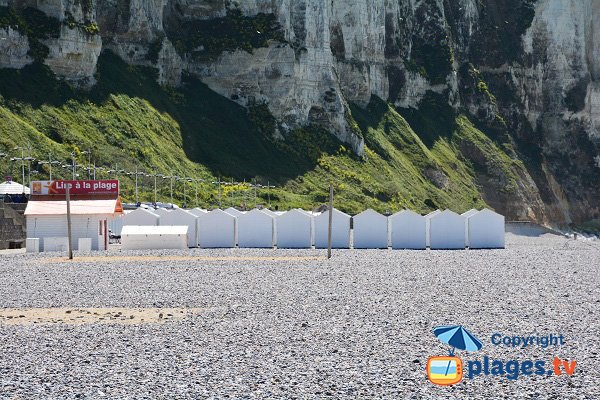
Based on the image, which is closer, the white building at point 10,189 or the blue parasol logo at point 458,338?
the blue parasol logo at point 458,338

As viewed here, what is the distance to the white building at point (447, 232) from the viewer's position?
179 ft

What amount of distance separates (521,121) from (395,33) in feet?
72.4

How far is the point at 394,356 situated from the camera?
17.7 meters

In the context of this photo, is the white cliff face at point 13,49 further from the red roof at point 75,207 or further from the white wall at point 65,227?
the white wall at point 65,227

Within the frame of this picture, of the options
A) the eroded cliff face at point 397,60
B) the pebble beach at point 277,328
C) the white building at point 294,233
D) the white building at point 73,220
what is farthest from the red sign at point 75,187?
the eroded cliff face at point 397,60

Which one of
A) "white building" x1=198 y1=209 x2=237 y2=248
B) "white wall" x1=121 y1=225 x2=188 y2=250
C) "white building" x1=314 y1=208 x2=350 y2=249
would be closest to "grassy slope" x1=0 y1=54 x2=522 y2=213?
"white wall" x1=121 y1=225 x2=188 y2=250

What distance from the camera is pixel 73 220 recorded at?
5047cm

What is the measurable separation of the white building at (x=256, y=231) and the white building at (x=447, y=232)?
27.8 ft

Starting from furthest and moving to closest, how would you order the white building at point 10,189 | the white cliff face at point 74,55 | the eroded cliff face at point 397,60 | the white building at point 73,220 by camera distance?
the eroded cliff face at point 397,60 < the white cliff face at point 74,55 < the white building at point 10,189 < the white building at point 73,220

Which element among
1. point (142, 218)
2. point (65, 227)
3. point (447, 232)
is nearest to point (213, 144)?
point (142, 218)

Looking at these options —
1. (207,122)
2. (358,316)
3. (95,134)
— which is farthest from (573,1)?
(358,316)

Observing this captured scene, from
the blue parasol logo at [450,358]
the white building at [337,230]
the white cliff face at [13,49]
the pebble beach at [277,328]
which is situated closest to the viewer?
the pebble beach at [277,328]

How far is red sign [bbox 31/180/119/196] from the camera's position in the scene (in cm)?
5112

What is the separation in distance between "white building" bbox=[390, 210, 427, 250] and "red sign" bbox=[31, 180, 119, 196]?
14.6m
